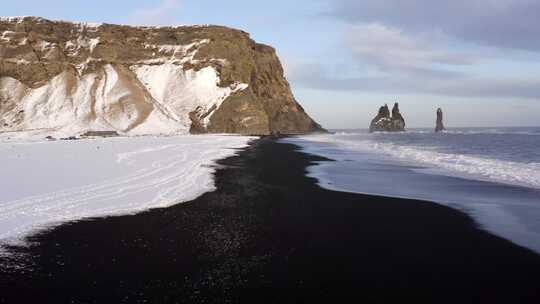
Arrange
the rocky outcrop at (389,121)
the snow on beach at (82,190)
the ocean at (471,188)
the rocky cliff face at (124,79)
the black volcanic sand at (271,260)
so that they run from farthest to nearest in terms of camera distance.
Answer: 1. the rocky outcrop at (389,121)
2. the rocky cliff face at (124,79)
3. the ocean at (471,188)
4. the snow on beach at (82,190)
5. the black volcanic sand at (271,260)

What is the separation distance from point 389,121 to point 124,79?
11706cm

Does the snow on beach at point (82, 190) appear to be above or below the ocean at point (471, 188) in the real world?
above

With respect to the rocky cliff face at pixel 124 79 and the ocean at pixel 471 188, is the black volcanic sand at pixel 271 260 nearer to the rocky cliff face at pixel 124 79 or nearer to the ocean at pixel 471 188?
the ocean at pixel 471 188

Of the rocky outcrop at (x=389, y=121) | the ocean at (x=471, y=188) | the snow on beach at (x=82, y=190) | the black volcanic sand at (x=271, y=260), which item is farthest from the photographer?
the rocky outcrop at (x=389, y=121)

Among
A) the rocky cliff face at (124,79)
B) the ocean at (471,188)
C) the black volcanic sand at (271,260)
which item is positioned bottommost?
the ocean at (471,188)

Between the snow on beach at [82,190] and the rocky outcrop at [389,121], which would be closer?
the snow on beach at [82,190]

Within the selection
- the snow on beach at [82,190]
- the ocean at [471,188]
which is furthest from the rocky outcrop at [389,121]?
the snow on beach at [82,190]

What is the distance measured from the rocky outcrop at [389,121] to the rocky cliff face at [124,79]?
263 ft

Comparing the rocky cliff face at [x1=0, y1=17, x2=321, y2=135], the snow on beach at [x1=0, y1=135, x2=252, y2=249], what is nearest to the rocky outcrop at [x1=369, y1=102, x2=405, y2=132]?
the rocky cliff face at [x1=0, y1=17, x2=321, y2=135]

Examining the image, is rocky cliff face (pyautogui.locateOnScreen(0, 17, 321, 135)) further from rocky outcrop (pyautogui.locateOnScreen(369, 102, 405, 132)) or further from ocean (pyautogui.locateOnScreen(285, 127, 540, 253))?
rocky outcrop (pyautogui.locateOnScreen(369, 102, 405, 132))

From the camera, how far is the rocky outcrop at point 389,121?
615 ft

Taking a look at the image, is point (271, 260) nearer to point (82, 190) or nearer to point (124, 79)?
point (82, 190)

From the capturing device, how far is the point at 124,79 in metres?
105

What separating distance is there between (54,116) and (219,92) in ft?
121
